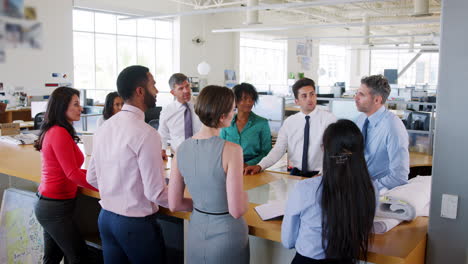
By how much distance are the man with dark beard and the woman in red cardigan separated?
356 millimetres

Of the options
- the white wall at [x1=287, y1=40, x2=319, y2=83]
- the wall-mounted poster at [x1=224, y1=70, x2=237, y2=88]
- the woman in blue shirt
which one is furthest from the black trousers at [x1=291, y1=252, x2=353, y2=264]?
the white wall at [x1=287, y1=40, x2=319, y2=83]

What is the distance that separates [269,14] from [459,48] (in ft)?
49.1

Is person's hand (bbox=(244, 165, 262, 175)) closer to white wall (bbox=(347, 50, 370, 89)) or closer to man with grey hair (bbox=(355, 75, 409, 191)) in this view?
man with grey hair (bbox=(355, 75, 409, 191))

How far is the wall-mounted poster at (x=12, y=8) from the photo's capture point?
897cm

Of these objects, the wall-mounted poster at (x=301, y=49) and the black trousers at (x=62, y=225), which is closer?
the black trousers at (x=62, y=225)

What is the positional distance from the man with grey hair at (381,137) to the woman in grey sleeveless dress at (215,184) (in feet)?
3.25

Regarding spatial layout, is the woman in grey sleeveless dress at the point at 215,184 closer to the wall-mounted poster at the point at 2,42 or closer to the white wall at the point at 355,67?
the wall-mounted poster at the point at 2,42

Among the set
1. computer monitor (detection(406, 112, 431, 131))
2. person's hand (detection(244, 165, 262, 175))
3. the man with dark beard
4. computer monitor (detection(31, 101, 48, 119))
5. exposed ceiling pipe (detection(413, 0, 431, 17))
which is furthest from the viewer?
exposed ceiling pipe (detection(413, 0, 431, 17))

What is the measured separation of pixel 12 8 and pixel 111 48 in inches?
156

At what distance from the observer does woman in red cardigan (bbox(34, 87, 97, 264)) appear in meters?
2.50

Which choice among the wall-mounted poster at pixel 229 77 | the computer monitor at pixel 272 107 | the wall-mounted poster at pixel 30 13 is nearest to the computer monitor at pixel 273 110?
the computer monitor at pixel 272 107

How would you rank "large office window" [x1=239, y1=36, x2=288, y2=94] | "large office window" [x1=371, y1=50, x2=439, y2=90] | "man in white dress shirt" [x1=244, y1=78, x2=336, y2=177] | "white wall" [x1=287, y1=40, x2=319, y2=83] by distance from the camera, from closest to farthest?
"man in white dress shirt" [x1=244, y1=78, x2=336, y2=177] < "large office window" [x1=239, y1=36, x2=288, y2=94] < "white wall" [x1=287, y1=40, x2=319, y2=83] < "large office window" [x1=371, y1=50, x2=439, y2=90]

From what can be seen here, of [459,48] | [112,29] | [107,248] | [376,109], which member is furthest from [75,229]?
[112,29]

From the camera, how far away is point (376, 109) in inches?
113
